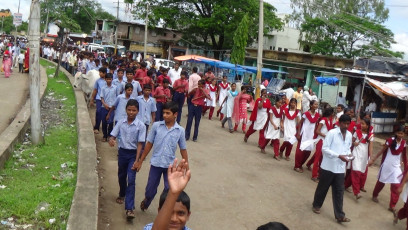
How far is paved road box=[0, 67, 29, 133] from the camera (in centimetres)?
1044

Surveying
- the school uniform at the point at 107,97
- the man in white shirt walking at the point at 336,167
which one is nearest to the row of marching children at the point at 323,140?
the man in white shirt walking at the point at 336,167

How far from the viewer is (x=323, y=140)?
7910 millimetres

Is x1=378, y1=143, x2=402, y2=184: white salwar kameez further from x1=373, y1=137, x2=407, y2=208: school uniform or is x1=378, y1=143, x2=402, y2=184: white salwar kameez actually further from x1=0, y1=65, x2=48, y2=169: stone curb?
x1=0, y1=65, x2=48, y2=169: stone curb

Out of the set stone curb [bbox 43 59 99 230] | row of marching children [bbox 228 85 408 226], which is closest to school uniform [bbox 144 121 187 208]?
stone curb [bbox 43 59 99 230]

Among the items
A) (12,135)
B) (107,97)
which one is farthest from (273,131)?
(12,135)

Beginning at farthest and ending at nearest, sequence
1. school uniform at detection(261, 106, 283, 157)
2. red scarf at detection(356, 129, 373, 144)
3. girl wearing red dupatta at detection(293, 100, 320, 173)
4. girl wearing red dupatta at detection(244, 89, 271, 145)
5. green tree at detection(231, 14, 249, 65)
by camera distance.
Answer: green tree at detection(231, 14, 249, 65) → girl wearing red dupatta at detection(244, 89, 271, 145) → school uniform at detection(261, 106, 283, 157) → girl wearing red dupatta at detection(293, 100, 320, 173) → red scarf at detection(356, 129, 373, 144)

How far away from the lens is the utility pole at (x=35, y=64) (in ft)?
23.3

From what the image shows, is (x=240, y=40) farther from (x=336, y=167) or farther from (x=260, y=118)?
(x=336, y=167)

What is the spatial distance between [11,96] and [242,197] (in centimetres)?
1071

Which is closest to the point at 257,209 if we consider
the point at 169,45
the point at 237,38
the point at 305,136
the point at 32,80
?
the point at 305,136

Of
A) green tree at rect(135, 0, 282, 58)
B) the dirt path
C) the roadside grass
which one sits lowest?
the dirt path

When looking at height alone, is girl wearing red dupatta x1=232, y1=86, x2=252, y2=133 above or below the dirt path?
above

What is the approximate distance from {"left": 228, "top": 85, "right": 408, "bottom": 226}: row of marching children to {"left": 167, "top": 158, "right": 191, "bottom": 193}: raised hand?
4.20 m

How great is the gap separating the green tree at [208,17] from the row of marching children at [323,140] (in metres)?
25.4
